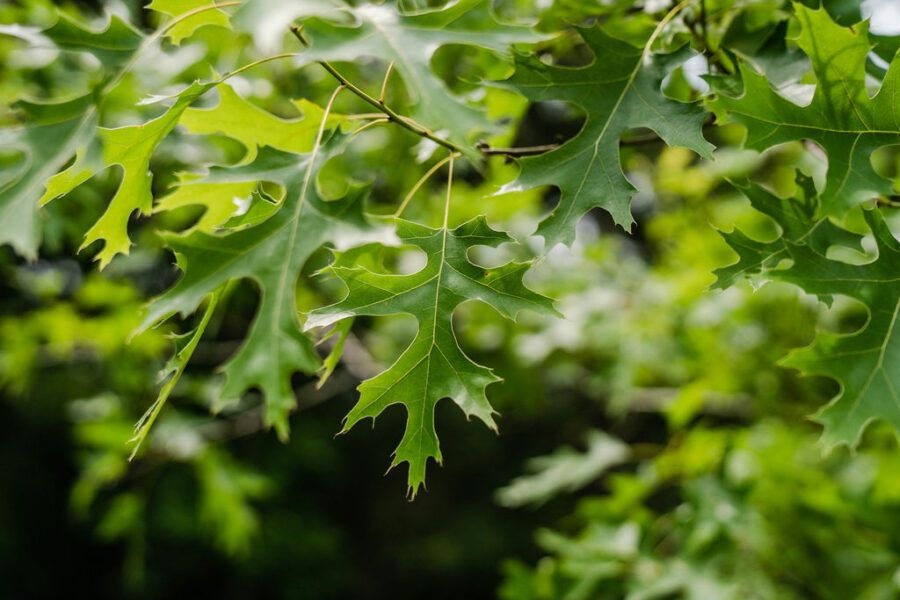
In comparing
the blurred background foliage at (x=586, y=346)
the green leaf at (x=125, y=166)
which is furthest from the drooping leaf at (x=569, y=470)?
the green leaf at (x=125, y=166)

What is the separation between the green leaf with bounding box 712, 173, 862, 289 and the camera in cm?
94

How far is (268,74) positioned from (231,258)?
6.70 ft

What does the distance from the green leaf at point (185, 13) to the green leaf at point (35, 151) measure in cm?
20

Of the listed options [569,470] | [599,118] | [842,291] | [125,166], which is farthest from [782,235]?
[569,470]

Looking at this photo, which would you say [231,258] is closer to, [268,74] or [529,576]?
[529,576]

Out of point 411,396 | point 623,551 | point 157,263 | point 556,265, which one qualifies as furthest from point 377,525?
point 411,396

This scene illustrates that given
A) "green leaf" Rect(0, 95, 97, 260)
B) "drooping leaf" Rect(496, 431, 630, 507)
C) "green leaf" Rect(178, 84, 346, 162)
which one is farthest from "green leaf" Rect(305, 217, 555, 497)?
"drooping leaf" Rect(496, 431, 630, 507)

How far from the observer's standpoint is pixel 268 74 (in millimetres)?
2600

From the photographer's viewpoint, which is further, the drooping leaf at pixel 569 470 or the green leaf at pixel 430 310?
the drooping leaf at pixel 569 470

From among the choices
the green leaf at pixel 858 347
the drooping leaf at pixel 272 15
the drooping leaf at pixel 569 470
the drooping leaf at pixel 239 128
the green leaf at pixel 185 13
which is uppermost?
the drooping leaf at pixel 272 15

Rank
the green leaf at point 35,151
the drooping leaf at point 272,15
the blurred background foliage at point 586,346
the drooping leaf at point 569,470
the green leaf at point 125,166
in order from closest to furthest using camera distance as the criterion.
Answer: the drooping leaf at point 272,15 < the green leaf at point 35,151 < the green leaf at point 125,166 < the blurred background foliage at point 586,346 < the drooping leaf at point 569,470

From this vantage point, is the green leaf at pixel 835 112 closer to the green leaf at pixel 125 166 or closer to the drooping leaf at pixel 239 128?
the drooping leaf at pixel 239 128

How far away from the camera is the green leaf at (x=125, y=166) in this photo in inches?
34.8

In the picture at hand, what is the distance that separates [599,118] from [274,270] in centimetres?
54
